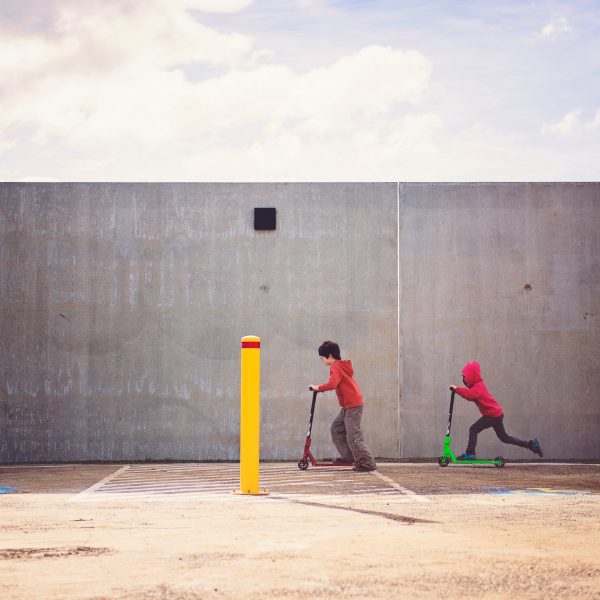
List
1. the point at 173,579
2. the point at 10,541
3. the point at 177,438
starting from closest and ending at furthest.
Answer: the point at 173,579 < the point at 10,541 < the point at 177,438

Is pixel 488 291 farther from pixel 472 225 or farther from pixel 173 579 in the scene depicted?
pixel 173 579

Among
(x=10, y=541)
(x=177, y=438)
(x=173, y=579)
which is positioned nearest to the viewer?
(x=173, y=579)

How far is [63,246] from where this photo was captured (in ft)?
50.2

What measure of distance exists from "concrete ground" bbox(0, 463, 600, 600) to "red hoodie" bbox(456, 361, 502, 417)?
2.10 m

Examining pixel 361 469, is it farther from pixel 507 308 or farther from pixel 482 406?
pixel 507 308

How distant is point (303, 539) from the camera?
721 cm

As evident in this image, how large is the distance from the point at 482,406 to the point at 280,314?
10.1 ft

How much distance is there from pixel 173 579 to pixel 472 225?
10.5 metres

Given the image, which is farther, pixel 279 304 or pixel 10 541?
pixel 279 304

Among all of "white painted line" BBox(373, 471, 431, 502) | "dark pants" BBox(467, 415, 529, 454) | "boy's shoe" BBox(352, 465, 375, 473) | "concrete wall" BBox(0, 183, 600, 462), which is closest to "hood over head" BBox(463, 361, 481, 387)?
"dark pants" BBox(467, 415, 529, 454)

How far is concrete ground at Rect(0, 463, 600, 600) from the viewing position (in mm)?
5711

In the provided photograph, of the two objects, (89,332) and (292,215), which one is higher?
(292,215)

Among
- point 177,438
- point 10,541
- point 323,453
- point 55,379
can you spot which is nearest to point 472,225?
point 323,453

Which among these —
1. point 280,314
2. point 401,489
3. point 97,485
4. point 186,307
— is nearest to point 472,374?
point 280,314
